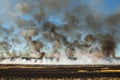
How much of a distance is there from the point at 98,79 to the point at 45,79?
38.8ft

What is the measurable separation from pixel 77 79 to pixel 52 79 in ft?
18.6

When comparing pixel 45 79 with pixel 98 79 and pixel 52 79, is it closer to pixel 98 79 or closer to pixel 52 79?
pixel 52 79

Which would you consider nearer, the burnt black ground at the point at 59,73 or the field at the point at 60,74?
the field at the point at 60,74

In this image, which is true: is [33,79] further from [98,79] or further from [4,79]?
[98,79]

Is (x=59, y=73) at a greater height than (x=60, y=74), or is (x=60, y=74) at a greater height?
(x=60, y=74)

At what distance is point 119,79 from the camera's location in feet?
248

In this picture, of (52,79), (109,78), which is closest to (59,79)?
(52,79)

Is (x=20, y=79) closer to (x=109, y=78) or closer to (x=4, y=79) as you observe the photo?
(x=4, y=79)

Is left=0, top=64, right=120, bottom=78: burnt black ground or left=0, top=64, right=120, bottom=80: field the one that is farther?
left=0, top=64, right=120, bottom=78: burnt black ground

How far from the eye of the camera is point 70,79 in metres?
73.6

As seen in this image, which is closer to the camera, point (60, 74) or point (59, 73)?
point (60, 74)

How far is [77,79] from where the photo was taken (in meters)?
73.8

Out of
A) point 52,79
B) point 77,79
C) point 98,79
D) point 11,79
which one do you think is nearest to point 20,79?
point 11,79

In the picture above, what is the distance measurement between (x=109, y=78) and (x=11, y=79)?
22.4 meters
